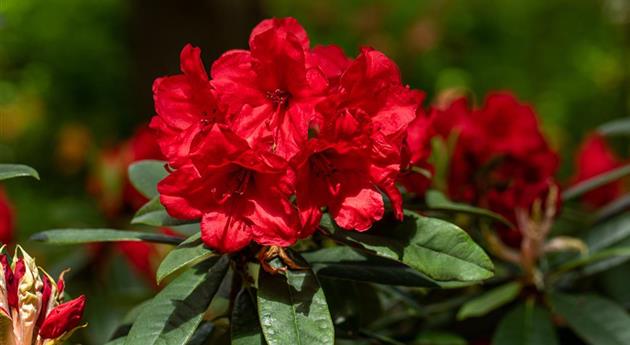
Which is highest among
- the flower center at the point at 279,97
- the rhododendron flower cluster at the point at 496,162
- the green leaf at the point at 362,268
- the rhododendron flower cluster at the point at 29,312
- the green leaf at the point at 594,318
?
the rhododendron flower cluster at the point at 496,162

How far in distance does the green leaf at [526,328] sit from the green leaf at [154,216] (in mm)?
574

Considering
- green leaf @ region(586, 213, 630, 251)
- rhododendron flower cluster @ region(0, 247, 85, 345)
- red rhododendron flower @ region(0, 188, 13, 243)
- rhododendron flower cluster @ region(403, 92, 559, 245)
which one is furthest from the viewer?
red rhododendron flower @ region(0, 188, 13, 243)

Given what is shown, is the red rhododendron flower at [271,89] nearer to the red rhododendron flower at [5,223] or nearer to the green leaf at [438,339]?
the green leaf at [438,339]

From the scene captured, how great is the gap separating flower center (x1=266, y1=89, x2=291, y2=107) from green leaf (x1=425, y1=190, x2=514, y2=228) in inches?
12.8

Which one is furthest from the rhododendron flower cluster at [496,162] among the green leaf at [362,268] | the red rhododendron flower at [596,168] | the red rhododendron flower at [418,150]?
the red rhododendron flower at [596,168]

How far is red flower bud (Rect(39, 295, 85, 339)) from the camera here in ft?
3.21

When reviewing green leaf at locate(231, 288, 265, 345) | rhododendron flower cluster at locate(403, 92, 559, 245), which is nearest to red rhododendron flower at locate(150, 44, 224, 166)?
green leaf at locate(231, 288, 265, 345)

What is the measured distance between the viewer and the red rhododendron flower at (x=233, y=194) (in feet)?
3.23

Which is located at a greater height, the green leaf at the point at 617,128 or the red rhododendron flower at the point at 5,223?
the green leaf at the point at 617,128

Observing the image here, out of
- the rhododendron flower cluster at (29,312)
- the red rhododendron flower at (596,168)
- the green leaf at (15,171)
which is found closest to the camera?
the rhododendron flower cluster at (29,312)

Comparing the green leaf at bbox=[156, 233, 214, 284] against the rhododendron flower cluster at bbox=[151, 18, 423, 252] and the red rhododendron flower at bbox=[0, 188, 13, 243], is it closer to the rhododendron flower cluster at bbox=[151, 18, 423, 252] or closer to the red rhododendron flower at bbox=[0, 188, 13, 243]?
the rhododendron flower cluster at bbox=[151, 18, 423, 252]

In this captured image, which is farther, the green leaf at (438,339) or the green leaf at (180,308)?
the green leaf at (438,339)

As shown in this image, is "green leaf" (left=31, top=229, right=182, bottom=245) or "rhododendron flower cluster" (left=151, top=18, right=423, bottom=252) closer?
"rhododendron flower cluster" (left=151, top=18, right=423, bottom=252)

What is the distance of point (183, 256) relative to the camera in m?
1.03
